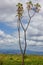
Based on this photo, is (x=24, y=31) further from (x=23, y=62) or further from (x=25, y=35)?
(x=23, y=62)

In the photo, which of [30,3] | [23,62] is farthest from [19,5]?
[23,62]

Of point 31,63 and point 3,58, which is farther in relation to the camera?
point 3,58

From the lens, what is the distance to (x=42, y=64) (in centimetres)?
7925

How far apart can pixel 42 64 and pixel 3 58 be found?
424 inches

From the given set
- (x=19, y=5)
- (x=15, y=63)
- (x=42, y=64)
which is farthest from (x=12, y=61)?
(x=19, y=5)

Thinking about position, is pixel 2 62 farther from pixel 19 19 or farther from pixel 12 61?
pixel 19 19

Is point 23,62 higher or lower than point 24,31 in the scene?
lower

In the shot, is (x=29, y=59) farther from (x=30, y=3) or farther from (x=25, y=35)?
(x=30, y=3)

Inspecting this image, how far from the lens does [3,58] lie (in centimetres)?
8569

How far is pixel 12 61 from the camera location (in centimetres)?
8169

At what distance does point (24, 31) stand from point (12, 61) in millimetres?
7978

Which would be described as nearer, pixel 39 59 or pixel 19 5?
pixel 19 5

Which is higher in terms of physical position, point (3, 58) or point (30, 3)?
point (30, 3)

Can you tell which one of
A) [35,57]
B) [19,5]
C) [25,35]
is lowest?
[35,57]
